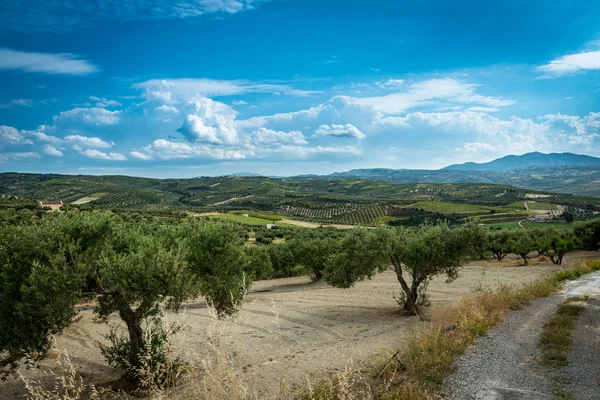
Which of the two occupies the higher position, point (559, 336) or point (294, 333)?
point (559, 336)

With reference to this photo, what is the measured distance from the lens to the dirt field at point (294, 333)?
43.7ft

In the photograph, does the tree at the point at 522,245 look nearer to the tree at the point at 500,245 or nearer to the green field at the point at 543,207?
the tree at the point at 500,245

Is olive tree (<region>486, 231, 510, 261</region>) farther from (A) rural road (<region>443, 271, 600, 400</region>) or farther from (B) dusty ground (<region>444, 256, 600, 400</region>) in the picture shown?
(B) dusty ground (<region>444, 256, 600, 400</region>)

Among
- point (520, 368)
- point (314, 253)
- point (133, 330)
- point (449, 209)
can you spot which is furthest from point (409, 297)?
point (449, 209)

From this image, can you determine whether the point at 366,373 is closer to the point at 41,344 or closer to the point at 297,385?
the point at 297,385

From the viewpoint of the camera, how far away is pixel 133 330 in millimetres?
13859

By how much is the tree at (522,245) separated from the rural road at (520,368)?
32.6 m

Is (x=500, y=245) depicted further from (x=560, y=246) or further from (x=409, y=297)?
(x=409, y=297)

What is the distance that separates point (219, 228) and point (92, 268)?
767 centimetres

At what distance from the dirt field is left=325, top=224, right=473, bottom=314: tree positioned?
2750 mm

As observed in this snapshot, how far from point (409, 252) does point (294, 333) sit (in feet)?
27.7

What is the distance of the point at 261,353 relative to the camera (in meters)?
17.0

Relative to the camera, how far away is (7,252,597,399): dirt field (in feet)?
43.7

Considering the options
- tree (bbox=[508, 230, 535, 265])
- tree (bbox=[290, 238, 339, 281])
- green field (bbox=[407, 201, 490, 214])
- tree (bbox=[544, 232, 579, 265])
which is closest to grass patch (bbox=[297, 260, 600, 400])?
tree (bbox=[290, 238, 339, 281])
